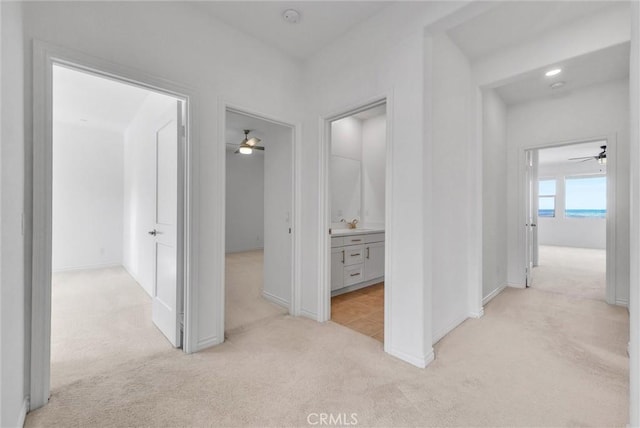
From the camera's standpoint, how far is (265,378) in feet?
6.14

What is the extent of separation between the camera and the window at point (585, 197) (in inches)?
315

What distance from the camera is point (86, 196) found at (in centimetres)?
524

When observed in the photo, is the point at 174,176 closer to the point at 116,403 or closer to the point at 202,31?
the point at 202,31

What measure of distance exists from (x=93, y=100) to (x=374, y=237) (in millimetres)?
4580

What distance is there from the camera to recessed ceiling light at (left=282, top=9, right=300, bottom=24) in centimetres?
227

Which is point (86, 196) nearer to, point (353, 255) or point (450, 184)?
point (353, 255)

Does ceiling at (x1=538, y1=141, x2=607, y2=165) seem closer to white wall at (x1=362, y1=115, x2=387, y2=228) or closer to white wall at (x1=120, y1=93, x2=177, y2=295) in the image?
white wall at (x1=362, y1=115, x2=387, y2=228)

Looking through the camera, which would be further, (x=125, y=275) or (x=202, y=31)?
(x=125, y=275)

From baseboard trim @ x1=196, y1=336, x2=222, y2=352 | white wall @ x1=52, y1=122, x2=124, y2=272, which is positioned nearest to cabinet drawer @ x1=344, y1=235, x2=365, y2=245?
baseboard trim @ x1=196, y1=336, x2=222, y2=352

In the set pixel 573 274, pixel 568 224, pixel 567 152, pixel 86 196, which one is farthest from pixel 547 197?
pixel 86 196

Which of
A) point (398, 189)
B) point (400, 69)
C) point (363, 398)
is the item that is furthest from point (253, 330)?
point (400, 69)

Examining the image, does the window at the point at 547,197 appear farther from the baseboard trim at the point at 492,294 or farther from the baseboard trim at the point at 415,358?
the baseboard trim at the point at 415,358

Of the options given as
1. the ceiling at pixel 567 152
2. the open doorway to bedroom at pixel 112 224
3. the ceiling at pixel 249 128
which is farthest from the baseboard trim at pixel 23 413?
the ceiling at pixel 567 152

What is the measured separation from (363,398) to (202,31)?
9.78ft
